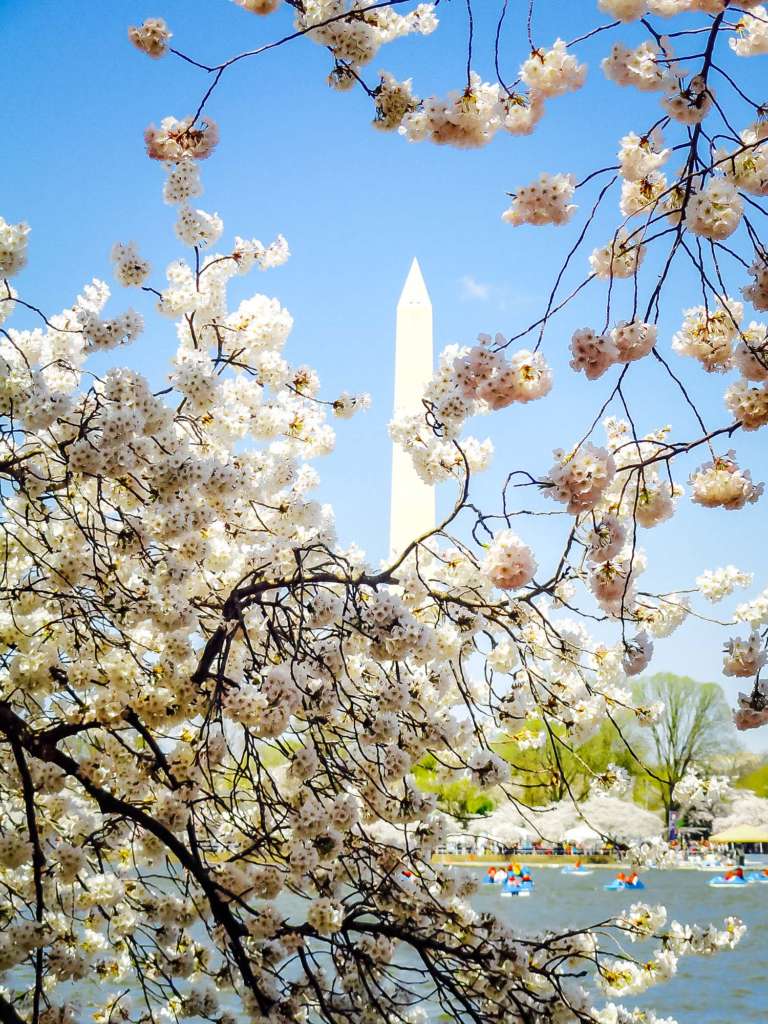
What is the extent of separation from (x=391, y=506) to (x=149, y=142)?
9.99 meters

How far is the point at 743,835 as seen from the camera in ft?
90.0

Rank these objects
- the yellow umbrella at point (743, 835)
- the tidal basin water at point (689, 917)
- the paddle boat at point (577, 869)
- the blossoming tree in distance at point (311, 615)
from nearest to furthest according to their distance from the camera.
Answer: the blossoming tree in distance at point (311, 615) → the tidal basin water at point (689, 917) → the paddle boat at point (577, 869) → the yellow umbrella at point (743, 835)

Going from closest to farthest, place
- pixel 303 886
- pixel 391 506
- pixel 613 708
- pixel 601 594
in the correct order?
1. pixel 601 594
2. pixel 303 886
3. pixel 613 708
4. pixel 391 506

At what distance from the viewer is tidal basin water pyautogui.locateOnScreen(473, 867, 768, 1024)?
9414 mm

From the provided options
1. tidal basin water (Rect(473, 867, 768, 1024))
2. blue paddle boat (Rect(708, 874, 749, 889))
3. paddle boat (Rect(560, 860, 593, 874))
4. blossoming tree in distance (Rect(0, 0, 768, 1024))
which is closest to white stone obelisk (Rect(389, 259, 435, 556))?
tidal basin water (Rect(473, 867, 768, 1024))

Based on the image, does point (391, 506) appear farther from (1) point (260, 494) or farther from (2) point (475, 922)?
(2) point (475, 922)

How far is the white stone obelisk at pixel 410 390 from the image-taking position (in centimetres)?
1220

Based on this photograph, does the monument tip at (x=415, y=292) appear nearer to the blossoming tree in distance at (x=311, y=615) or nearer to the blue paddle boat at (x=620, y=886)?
the blossoming tree in distance at (x=311, y=615)

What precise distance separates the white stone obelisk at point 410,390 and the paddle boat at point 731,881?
13.9 metres

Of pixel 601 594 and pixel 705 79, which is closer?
pixel 705 79

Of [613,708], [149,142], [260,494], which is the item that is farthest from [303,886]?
[149,142]

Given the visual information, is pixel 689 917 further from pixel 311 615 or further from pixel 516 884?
pixel 311 615

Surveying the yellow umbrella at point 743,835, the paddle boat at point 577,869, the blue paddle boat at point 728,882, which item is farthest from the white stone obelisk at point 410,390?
the yellow umbrella at point 743,835

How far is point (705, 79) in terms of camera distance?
1924mm
